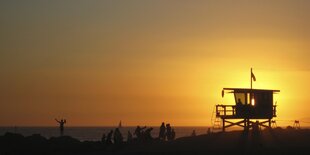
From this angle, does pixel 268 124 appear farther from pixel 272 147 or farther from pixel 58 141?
pixel 58 141

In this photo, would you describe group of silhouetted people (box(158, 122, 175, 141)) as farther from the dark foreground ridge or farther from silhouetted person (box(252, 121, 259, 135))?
silhouetted person (box(252, 121, 259, 135))

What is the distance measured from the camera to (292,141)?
51.9 m

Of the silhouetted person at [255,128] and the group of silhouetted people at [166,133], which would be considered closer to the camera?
the silhouetted person at [255,128]

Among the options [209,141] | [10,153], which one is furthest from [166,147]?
[10,153]

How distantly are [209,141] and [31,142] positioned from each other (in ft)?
63.7

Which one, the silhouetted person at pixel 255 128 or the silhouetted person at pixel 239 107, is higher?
the silhouetted person at pixel 239 107

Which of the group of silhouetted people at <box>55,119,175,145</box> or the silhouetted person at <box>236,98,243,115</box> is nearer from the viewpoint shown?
the silhouetted person at <box>236,98,243,115</box>

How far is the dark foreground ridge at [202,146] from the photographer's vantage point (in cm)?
4781

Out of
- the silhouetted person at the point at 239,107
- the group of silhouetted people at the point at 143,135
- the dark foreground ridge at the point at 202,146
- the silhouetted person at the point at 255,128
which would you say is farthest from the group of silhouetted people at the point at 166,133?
the silhouetted person at the point at 255,128

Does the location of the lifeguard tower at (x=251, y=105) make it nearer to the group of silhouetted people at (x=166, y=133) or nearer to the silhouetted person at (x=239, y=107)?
the silhouetted person at (x=239, y=107)

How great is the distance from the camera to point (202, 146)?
5056 cm

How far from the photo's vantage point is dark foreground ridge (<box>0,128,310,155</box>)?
157 feet

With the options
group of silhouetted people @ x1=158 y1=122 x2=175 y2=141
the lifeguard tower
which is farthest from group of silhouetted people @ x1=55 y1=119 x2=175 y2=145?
the lifeguard tower

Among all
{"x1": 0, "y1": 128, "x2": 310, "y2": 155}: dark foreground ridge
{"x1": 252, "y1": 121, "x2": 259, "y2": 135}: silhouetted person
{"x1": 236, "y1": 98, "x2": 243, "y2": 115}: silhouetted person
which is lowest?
{"x1": 0, "y1": 128, "x2": 310, "y2": 155}: dark foreground ridge
